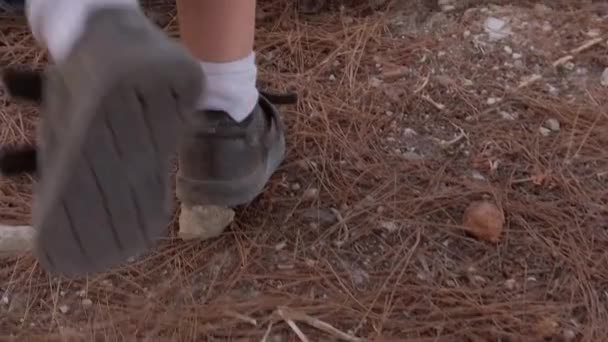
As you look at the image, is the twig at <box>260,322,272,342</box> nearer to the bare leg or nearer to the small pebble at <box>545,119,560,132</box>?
the bare leg

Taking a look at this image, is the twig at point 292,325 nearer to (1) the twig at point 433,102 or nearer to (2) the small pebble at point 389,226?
(2) the small pebble at point 389,226

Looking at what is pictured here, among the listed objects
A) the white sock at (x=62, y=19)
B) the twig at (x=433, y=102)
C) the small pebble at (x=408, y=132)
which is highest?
the white sock at (x=62, y=19)

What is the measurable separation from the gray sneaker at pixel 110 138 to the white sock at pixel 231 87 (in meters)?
0.36

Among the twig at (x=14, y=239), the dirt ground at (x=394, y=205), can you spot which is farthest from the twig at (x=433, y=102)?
the twig at (x=14, y=239)

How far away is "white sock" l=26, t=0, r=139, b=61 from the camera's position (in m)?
0.90

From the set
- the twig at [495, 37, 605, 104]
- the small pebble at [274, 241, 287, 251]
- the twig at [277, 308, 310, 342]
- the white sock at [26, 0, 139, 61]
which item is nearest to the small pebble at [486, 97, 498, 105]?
the twig at [495, 37, 605, 104]

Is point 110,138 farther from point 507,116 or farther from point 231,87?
point 507,116

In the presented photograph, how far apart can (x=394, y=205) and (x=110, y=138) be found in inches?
27.6

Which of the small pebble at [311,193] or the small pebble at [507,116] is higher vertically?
the small pebble at [507,116]

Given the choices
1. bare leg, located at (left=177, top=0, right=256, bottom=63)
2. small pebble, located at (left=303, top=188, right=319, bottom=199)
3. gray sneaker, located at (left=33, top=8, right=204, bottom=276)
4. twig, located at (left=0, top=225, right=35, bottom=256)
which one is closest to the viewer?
gray sneaker, located at (left=33, top=8, right=204, bottom=276)

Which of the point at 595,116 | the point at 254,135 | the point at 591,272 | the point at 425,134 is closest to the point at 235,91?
the point at 254,135

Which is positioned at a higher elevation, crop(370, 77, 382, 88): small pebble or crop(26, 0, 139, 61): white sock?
crop(26, 0, 139, 61): white sock

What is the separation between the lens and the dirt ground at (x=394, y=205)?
1.34 meters

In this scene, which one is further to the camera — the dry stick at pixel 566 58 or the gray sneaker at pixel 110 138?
the dry stick at pixel 566 58
